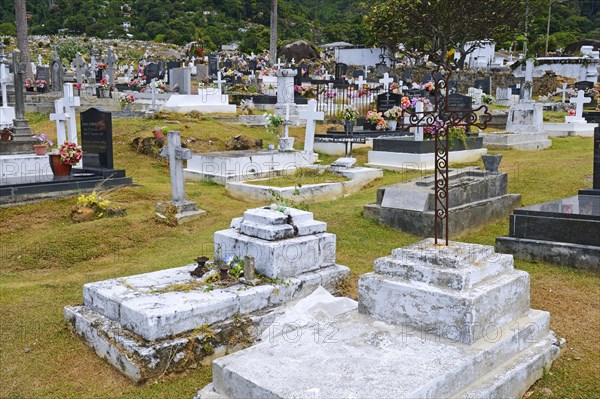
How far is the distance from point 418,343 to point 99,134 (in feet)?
29.7

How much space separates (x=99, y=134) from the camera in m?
11.5

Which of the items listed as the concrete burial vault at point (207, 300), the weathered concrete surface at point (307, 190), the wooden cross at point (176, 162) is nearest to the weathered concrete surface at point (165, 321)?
the concrete burial vault at point (207, 300)

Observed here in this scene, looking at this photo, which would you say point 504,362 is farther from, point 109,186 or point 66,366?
point 109,186

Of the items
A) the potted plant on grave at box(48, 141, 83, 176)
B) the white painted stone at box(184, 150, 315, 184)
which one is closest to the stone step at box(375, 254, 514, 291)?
the potted plant on grave at box(48, 141, 83, 176)

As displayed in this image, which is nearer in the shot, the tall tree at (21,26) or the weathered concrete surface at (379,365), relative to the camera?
the weathered concrete surface at (379,365)

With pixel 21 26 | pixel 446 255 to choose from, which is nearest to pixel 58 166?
pixel 446 255

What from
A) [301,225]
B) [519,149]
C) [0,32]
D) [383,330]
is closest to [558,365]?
[383,330]

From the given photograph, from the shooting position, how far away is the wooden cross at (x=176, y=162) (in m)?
9.73

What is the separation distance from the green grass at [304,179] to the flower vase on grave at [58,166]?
3300 millimetres

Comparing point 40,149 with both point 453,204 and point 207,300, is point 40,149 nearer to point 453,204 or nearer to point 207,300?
point 453,204

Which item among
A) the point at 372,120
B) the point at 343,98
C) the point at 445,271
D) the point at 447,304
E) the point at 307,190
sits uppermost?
the point at 343,98

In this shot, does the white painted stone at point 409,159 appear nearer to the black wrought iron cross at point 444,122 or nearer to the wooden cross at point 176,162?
the wooden cross at point 176,162

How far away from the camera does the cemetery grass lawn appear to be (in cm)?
426

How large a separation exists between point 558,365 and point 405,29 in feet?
140
